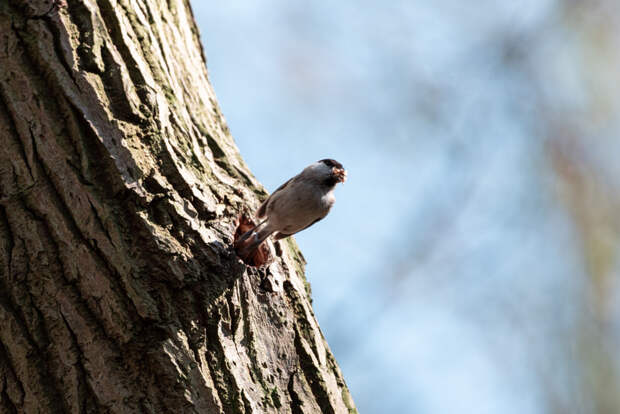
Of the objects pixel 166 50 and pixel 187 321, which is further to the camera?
pixel 166 50

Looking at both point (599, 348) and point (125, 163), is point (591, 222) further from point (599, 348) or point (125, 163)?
point (125, 163)

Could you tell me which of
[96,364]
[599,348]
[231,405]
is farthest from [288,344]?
[599,348]

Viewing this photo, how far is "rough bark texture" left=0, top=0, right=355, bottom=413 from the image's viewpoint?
7.49 feet

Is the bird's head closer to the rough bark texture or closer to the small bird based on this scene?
the small bird

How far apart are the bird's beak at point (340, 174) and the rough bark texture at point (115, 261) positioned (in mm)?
1368

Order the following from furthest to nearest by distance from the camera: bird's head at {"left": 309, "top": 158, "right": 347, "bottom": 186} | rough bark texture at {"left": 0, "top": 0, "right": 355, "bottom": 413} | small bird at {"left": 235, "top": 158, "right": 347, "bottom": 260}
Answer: bird's head at {"left": 309, "top": 158, "right": 347, "bottom": 186} < small bird at {"left": 235, "top": 158, "right": 347, "bottom": 260} < rough bark texture at {"left": 0, "top": 0, "right": 355, "bottom": 413}

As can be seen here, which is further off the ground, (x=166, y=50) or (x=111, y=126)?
(x=166, y=50)

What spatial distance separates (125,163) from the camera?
2475 mm

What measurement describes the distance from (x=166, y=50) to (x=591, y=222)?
2.18 metres

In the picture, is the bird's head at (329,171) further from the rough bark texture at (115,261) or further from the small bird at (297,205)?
the rough bark texture at (115,261)

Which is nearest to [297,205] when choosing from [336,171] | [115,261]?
[336,171]

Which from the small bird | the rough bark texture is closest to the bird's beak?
the small bird

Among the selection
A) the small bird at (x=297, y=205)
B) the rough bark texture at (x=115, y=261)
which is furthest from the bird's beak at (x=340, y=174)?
the rough bark texture at (x=115, y=261)

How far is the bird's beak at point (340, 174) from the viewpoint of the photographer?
4.09 meters
